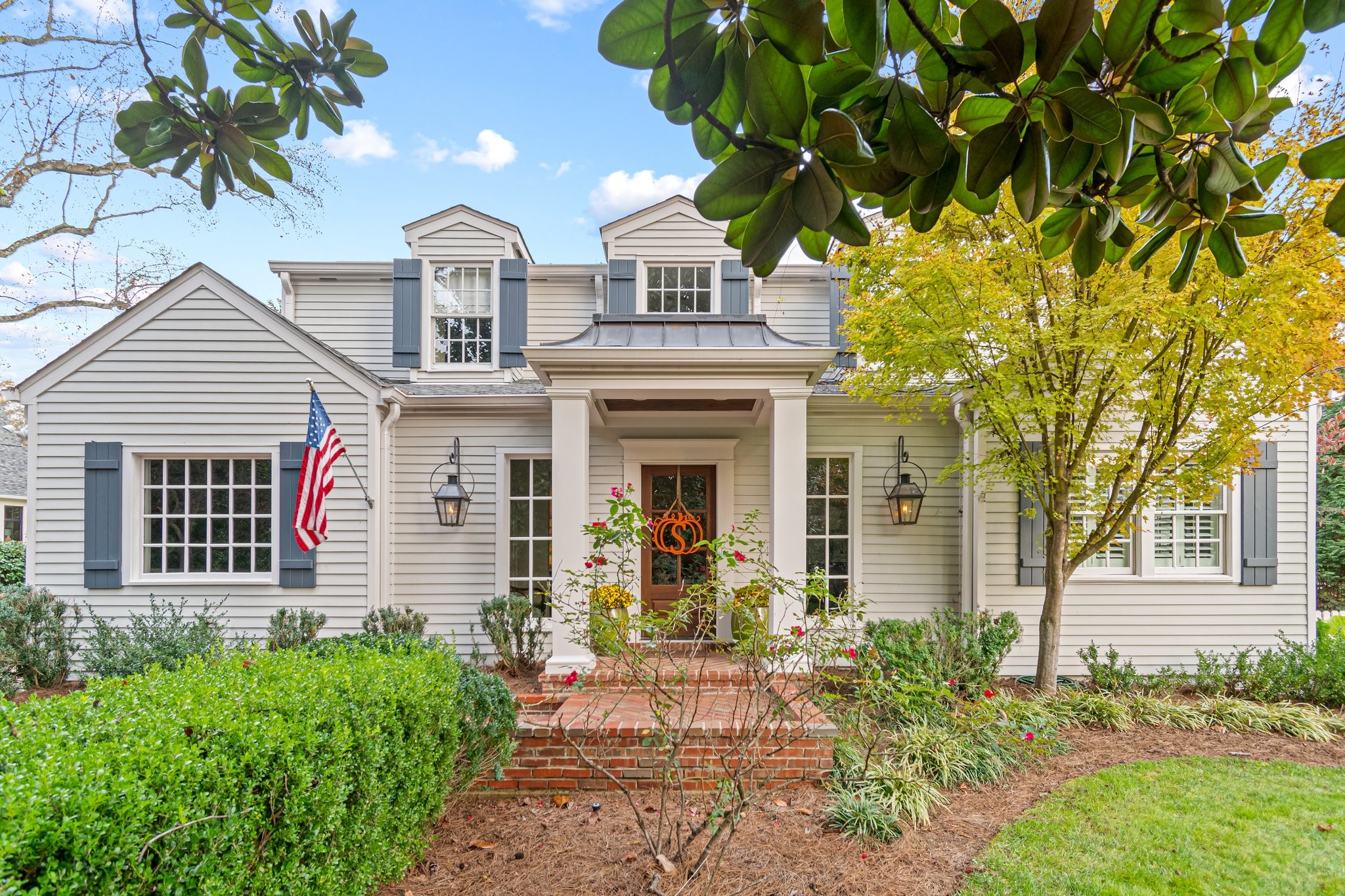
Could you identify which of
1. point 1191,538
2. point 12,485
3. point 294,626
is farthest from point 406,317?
point 12,485

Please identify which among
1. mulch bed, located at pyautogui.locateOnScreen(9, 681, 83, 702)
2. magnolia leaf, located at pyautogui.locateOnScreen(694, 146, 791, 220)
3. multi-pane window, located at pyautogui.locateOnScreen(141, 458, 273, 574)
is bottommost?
mulch bed, located at pyautogui.locateOnScreen(9, 681, 83, 702)

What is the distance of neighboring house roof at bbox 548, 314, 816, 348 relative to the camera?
17.5 ft

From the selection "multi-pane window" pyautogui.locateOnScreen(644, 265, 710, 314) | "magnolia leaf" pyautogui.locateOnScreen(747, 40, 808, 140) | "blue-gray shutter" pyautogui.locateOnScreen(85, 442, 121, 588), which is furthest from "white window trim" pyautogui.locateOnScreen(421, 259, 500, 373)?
"magnolia leaf" pyautogui.locateOnScreen(747, 40, 808, 140)

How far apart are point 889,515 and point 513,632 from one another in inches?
167

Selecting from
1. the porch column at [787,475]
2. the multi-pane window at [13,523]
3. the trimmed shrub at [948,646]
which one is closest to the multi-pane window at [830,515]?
the trimmed shrub at [948,646]

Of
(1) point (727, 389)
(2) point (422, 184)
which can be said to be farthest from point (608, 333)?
(2) point (422, 184)

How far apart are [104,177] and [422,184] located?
514 cm

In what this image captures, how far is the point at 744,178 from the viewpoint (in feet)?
2.50

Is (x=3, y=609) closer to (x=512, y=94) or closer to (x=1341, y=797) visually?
(x=512, y=94)

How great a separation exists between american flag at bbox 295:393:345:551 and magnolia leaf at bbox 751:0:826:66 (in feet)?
17.3

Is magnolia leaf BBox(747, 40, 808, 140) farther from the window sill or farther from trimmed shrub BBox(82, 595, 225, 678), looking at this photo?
the window sill

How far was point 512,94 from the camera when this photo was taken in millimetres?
4125

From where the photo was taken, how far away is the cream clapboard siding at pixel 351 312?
24.8ft

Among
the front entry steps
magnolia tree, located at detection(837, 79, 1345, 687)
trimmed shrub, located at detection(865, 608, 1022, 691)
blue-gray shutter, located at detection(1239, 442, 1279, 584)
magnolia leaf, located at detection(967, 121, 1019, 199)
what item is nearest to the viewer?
magnolia leaf, located at detection(967, 121, 1019, 199)
